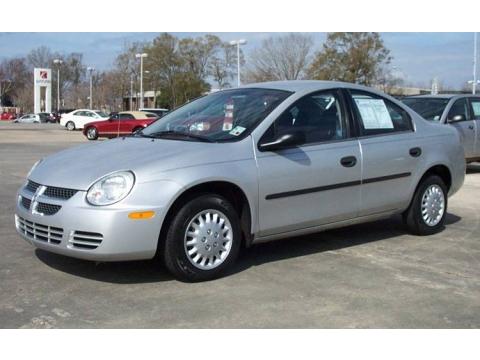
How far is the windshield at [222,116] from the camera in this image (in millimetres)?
4973

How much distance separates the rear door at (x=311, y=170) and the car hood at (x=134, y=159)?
331mm

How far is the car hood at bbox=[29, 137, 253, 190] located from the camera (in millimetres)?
4371

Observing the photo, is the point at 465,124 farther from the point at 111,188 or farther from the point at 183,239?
the point at 111,188

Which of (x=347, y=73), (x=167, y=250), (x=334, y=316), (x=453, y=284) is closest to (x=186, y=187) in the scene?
(x=167, y=250)

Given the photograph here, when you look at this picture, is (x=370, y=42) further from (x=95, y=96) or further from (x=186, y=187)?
(x=95, y=96)

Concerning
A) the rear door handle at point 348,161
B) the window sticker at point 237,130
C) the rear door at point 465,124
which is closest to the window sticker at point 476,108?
the rear door at point 465,124

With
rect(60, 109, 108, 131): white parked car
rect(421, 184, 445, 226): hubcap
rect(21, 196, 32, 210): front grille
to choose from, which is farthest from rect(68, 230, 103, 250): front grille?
rect(60, 109, 108, 131): white parked car

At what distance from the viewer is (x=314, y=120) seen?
5297mm

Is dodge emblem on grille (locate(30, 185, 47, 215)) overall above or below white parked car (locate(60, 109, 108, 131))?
below

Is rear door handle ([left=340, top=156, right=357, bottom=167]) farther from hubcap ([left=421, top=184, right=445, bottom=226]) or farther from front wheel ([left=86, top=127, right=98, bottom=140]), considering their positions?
front wheel ([left=86, top=127, right=98, bottom=140])

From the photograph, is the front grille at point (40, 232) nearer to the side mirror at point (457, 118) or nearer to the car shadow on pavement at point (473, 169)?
the side mirror at point (457, 118)

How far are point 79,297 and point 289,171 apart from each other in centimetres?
194

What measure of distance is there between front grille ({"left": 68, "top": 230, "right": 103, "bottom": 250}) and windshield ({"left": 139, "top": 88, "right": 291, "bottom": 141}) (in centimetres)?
120

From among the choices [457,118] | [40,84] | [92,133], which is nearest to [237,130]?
[457,118]
